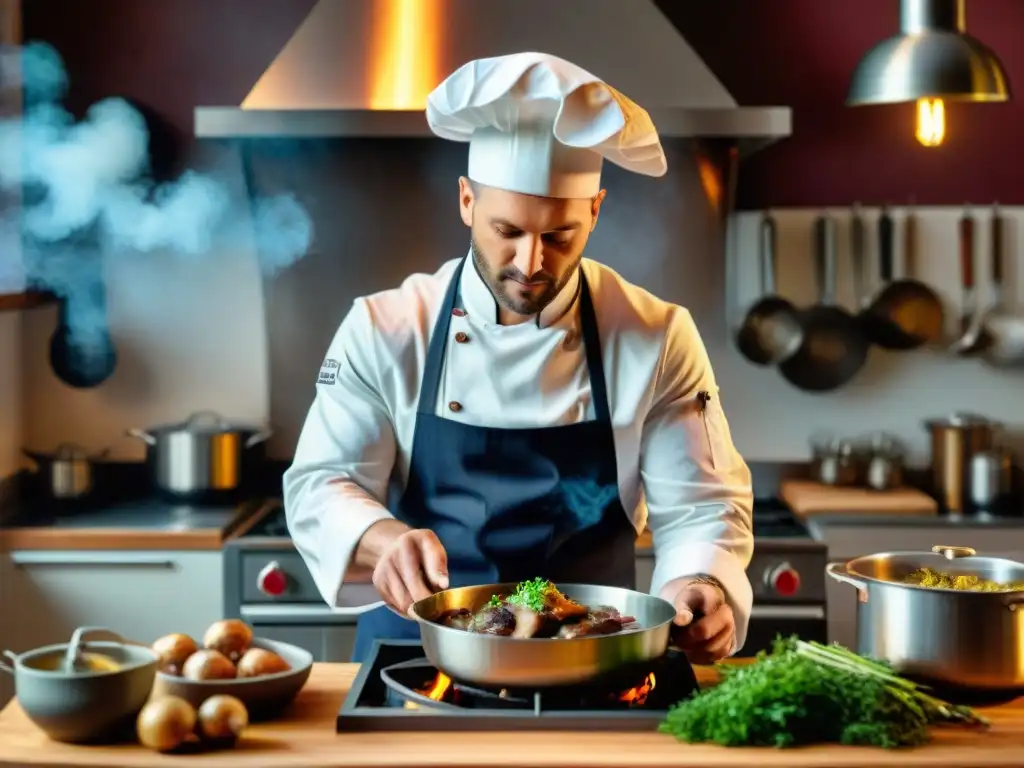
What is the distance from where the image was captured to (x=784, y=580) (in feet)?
11.5

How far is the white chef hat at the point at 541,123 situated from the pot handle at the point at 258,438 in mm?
1851

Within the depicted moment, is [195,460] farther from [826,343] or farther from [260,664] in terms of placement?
[260,664]

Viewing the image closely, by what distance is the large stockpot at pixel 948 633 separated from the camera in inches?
71.0

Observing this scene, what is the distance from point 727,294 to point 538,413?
75.9 inches

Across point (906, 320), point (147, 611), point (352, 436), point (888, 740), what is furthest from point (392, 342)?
point (906, 320)

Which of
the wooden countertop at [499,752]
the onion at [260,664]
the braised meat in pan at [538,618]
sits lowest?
the wooden countertop at [499,752]

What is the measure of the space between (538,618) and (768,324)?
258 cm

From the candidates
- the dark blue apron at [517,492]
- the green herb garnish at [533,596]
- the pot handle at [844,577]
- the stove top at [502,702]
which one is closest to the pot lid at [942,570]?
the pot handle at [844,577]

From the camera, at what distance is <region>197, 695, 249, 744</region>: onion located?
169 cm

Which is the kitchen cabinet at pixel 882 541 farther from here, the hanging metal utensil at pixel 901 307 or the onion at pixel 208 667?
the onion at pixel 208 667

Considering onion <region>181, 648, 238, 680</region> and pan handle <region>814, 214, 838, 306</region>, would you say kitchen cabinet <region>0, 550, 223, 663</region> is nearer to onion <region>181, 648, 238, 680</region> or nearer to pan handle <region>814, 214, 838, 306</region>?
onion <region>181, 648, 238, 680</region>

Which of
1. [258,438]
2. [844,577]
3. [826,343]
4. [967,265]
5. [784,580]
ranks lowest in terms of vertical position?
[784,580]

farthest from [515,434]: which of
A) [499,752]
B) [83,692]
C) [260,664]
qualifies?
[83,692]

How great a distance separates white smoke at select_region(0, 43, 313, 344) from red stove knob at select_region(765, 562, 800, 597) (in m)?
1.68
